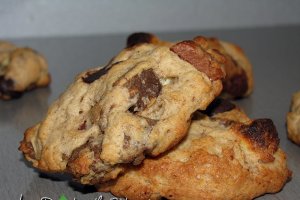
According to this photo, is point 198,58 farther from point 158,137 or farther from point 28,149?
point 28,149

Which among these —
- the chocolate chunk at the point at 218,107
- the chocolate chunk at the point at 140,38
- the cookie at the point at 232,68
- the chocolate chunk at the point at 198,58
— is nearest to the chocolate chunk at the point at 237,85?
the cookie at the point at 232,68

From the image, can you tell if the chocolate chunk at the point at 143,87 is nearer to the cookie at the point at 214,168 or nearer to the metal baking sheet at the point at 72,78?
the cookie at the point at 214,168

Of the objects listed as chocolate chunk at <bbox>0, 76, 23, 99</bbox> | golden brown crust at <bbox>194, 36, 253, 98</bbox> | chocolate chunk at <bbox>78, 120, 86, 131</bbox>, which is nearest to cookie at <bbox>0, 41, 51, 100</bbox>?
chocolate chunk at <bbox>0, 76, 23, 99</bbox>

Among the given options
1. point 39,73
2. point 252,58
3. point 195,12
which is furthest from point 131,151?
point 195,12

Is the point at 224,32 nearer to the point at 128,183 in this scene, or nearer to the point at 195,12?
the point at 195,12

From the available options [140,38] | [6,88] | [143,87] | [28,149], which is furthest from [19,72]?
[143,87]

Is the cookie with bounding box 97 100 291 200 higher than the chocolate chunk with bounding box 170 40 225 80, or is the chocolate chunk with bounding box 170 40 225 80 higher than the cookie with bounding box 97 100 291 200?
the chocolate chunk with bounding box 170 40 225 80

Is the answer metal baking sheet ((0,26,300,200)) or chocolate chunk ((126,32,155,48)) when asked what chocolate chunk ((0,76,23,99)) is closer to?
metal baking sheet ((0,26,300,200))
